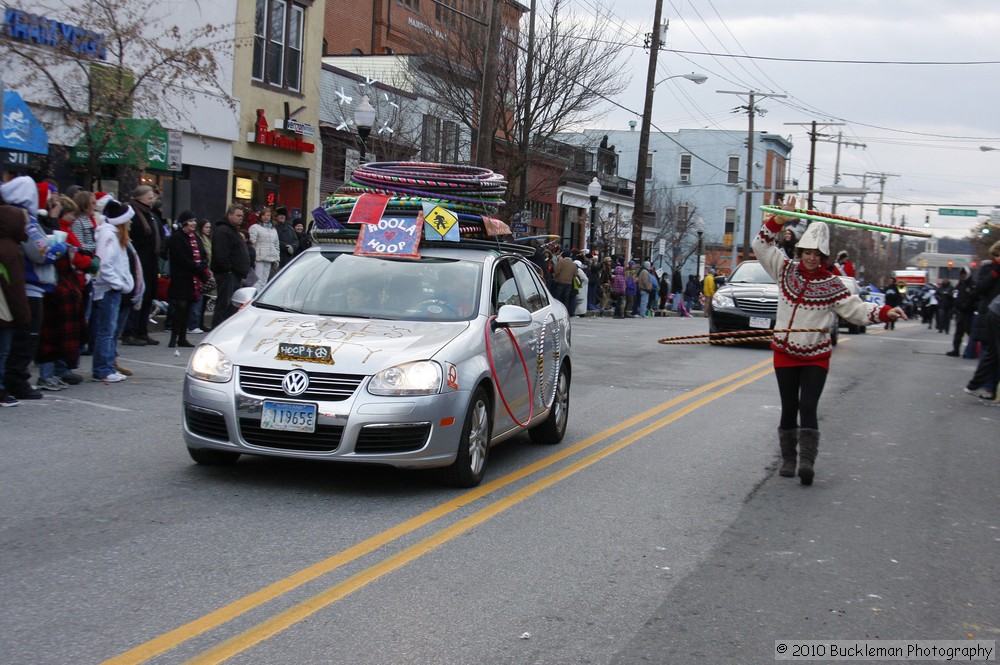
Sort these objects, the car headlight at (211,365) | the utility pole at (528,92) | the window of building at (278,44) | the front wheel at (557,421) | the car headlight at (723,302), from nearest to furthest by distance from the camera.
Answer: the car headlight at (211,365), the front wheel at (557,421), the car headlight at (723,302), the window of building at (278,44), the utility pole at (528,92)

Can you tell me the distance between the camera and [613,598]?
5.14 m

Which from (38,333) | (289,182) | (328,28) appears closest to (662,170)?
(328,28)

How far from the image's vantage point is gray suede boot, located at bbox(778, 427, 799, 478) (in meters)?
8.32

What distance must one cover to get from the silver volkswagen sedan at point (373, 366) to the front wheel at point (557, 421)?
2.06ft

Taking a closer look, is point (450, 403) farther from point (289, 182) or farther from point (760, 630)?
point (289, 182)

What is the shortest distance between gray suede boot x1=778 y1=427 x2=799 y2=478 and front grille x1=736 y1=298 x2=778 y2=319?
38.2 feet

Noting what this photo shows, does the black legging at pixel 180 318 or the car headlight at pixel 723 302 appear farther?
the car headlight at pixel 723 302

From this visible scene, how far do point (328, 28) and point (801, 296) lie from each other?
111 feet

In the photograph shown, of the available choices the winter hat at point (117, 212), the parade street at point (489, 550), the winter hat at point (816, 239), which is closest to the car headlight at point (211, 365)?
the parade street at point (489, 550)

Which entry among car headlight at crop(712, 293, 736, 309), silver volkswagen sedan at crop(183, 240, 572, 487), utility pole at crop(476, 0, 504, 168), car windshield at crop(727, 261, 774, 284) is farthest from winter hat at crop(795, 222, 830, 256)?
utility pole at crop(476, 0, 504, 168)

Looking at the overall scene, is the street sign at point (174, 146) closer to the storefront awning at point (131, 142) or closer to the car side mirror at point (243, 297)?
the storefront awning at point (131, 142)

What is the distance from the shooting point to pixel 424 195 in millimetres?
8734

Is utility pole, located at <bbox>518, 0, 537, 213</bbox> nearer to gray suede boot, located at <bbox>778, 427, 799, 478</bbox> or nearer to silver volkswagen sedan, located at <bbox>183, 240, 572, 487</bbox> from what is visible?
silver volkswagen sedan, located at <bbox>183, 240, 572, 487</bbox>

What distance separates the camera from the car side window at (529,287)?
888cm
